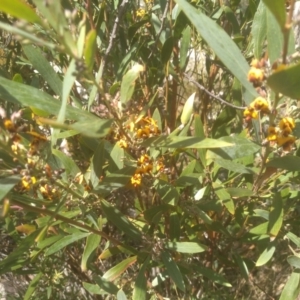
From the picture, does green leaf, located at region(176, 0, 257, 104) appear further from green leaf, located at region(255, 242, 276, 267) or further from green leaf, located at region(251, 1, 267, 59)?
green leaf, located at region(255, 242, 276, 267)

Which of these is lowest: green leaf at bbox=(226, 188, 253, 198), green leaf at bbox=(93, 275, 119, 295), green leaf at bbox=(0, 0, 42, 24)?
green leaf at bbox=(93, 275, 119, 295)

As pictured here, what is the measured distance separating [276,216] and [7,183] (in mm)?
684

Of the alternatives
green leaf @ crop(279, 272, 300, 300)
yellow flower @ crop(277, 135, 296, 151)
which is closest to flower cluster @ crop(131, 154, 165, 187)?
yellow flower @ crop(277, 135, 296, 151)

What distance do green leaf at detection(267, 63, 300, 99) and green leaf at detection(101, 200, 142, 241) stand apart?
608 mm

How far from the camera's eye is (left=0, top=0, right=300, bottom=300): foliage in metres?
0.79

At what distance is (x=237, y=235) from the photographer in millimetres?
1544

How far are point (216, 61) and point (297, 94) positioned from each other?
2.27ft

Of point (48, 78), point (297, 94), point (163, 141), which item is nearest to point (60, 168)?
point (48, 78)

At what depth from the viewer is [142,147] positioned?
1.08m

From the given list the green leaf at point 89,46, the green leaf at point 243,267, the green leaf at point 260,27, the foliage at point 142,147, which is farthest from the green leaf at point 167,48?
the green leaf at point 243,267

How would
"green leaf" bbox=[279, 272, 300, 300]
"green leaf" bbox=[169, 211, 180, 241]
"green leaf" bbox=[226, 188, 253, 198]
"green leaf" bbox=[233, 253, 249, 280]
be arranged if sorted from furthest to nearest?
"green leaf" bbox=[233, 253, 249, 280] < "green leaf" bbox=[169, 211, 180, 241] < "green leaf" bbox=[279, 272, 300, 300] < "green leaf" bbox=[226, 188, 253, 198]

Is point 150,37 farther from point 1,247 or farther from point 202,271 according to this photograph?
point 1,247

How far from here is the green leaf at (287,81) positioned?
0.67 meters

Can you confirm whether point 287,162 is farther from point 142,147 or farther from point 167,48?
point 167,48
